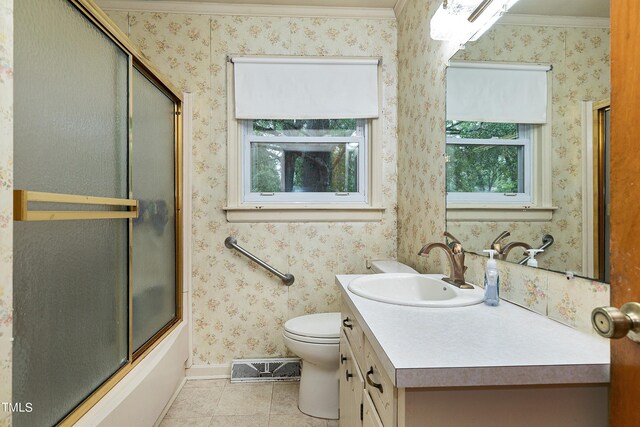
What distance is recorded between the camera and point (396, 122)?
222cm

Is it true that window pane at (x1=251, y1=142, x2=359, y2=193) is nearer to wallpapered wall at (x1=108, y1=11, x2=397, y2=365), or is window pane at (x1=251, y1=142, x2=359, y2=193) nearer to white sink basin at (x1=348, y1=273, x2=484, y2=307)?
wallpapered wall at (x1=108, y1=11, x2=397, y2=365)

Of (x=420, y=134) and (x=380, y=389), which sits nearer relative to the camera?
(x=380, y=389)

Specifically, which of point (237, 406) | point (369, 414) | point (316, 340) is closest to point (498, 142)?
point (369, 414)

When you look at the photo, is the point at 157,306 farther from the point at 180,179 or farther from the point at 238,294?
the point at 180,179

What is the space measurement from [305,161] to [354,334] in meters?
1.38

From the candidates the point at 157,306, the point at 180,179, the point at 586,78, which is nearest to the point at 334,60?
the point at 180,179

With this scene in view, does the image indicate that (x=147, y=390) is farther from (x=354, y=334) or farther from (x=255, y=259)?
(x=354, y=334)

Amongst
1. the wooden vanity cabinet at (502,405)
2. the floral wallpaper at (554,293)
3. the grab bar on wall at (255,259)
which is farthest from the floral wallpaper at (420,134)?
the wooden vanity cabinet at (502,405)

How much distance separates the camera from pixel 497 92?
44.4 inches

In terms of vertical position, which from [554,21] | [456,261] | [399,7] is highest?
[399,7]

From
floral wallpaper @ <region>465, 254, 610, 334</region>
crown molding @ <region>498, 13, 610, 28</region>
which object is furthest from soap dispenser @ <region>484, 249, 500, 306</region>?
crown molding @ <region>498, 13, 610, 28</region>

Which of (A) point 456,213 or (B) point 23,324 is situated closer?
(B) point 23,324

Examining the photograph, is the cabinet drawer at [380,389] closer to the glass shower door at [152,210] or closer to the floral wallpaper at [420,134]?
the floral wallpaper at [420,134]

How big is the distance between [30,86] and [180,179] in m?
1.18
